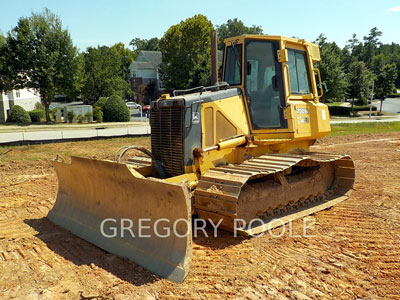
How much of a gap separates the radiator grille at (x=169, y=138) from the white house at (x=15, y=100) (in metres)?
26.9

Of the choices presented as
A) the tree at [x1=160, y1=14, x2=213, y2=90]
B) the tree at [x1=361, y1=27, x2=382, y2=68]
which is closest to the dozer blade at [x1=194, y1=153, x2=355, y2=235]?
the tree at [x1=160, y1=14, x2=213, y2=90]

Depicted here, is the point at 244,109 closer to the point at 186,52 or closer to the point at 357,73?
the point at 186,52

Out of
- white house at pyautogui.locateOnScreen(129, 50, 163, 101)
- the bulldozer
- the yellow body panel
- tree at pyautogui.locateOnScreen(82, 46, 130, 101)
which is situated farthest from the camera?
white house at pyautogui.locateOnScreen(129, 50, 163, 101)

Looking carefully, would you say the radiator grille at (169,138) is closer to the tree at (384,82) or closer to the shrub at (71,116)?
the shrub at (71,116)

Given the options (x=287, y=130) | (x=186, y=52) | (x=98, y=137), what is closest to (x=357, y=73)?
(x=186, y=52)

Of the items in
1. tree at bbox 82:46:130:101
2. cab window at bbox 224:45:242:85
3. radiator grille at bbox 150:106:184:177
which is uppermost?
tree at bbox 82:46:130:101

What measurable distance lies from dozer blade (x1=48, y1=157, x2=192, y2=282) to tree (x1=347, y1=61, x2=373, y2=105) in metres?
39.1

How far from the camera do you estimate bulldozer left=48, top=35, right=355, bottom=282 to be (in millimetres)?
4473

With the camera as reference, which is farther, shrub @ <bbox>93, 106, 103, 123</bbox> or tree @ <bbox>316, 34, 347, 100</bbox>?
tree @ <bbox>316, 34, 347, 100</bbox>

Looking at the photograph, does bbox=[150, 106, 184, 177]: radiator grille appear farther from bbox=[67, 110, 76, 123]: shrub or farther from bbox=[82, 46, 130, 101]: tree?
bbox=[82, 46, 130, 101]: tree

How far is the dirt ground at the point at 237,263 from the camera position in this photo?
370cm

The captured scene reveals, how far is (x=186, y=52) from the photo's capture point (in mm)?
38562

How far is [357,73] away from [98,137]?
33346 mm

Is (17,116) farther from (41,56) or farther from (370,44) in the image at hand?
(370,44)
